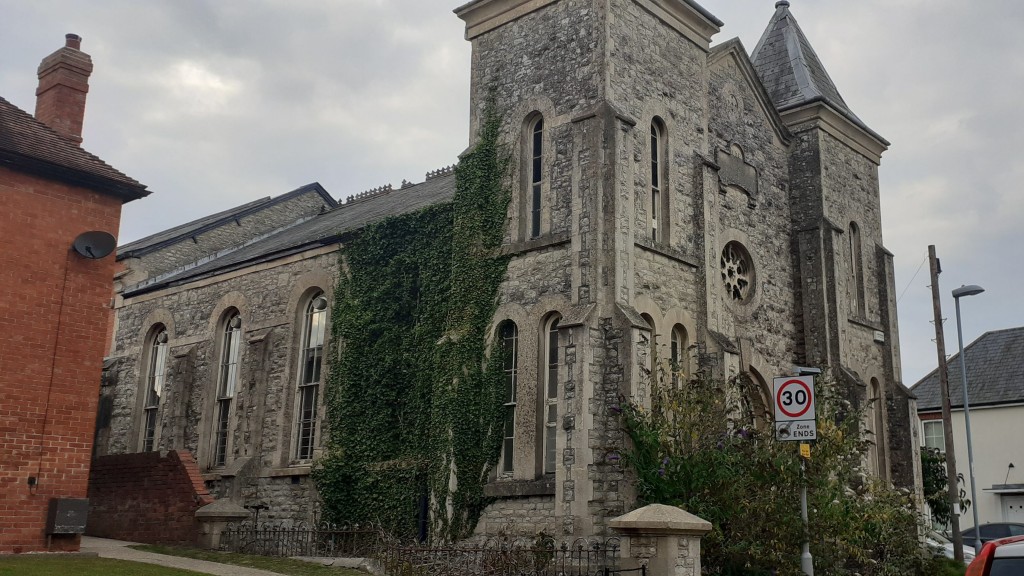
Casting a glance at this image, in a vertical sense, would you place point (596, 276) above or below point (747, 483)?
above

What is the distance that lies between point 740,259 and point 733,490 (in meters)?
7.96

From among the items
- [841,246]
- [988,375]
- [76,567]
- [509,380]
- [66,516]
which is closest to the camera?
[76,567]

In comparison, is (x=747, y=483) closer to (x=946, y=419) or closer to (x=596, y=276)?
(x=596, y=276)

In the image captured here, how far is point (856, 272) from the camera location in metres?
24.5

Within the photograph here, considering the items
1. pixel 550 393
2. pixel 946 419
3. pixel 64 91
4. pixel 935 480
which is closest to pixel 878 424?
pixel 946 419

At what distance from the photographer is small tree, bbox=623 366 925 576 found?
14984 mm

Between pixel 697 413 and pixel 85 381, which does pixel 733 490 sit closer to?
pixel 697 413

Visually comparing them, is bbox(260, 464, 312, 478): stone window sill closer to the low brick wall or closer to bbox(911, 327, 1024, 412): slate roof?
the low brick wall

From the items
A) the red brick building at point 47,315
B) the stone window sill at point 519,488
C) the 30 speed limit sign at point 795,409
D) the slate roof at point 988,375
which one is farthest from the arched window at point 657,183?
the slate roof at point 988,375

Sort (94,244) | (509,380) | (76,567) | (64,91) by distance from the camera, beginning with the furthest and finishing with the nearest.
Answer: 1. (64,91)
2. (509,380)
3. (94,244)
4. (76,567)

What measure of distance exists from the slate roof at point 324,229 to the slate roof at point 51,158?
6.13 metres

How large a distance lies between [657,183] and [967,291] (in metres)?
9.02

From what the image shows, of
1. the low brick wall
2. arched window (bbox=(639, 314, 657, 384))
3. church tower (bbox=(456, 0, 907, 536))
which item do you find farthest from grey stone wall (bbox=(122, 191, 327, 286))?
arched window (bbox=(639, 314, 657, 384))

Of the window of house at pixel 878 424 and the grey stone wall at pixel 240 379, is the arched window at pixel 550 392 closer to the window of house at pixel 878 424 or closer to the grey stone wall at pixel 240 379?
the grey stone wall at pixel 240 379
